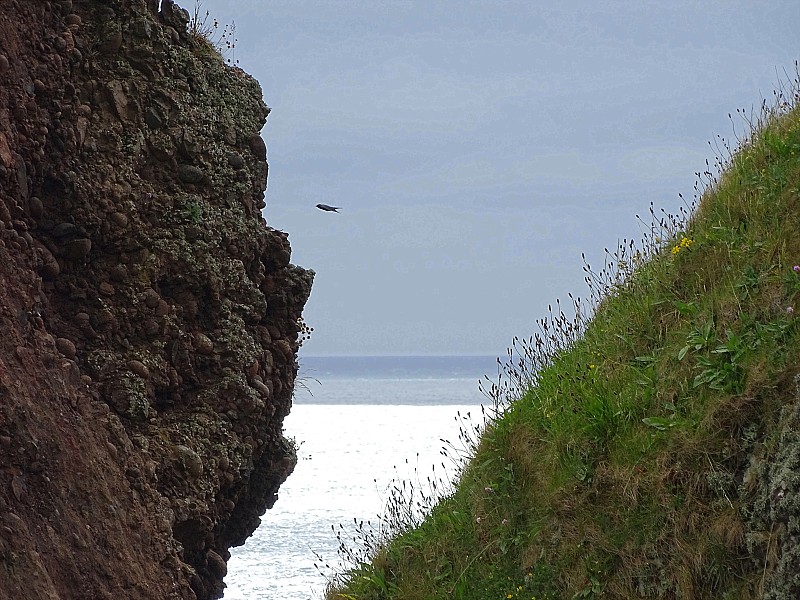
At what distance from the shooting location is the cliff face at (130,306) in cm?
534

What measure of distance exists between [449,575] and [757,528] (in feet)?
7.93

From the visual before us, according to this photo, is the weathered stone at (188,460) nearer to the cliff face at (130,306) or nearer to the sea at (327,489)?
the cliff face at (130,306)

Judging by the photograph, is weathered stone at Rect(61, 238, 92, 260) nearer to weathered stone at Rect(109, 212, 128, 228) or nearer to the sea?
weathered stone at Rect(109, 212, 128, 228)

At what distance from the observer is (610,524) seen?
18.2ft

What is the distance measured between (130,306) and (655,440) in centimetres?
381

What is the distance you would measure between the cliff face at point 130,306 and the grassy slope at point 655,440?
1.82 m

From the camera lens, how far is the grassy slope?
16.7ft

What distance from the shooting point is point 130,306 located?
20.3ft

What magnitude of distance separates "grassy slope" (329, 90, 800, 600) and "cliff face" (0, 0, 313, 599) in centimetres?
182

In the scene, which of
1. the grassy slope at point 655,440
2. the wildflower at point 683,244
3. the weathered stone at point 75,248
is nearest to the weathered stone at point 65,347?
the weathered stone at point 75,248

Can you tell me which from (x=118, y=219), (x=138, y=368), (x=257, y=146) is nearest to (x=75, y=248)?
(x=118, y=219)

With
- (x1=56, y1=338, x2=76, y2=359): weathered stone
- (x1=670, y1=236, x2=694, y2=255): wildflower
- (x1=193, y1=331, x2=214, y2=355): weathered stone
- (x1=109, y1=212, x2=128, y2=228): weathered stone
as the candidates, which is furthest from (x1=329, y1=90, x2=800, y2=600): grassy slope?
(x1=109, y1=212, x2=128, y2=228): weathered stone

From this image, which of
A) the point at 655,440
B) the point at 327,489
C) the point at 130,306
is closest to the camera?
the point at 655,440

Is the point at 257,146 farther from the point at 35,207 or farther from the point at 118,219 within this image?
the point at 35,207
